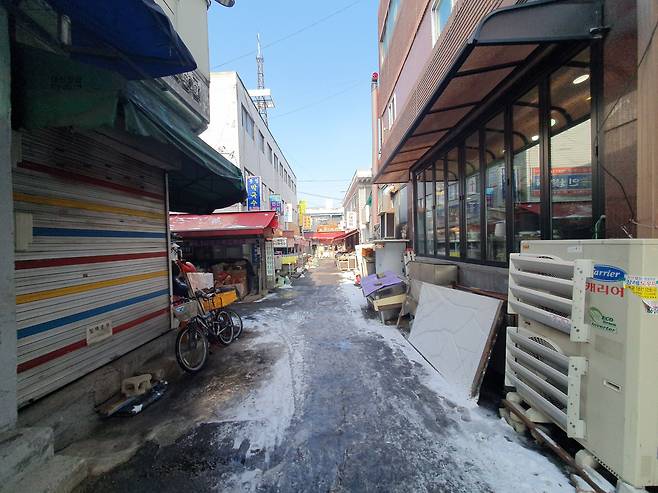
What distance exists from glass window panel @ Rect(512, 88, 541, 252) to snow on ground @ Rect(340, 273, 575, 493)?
232 centimetres

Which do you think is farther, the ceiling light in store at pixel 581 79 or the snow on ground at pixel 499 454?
the ceiling light in store at pixel 581 79

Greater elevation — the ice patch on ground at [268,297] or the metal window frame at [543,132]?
the metal window frame at [543,132]

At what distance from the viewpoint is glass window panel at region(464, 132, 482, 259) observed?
17.0 ft

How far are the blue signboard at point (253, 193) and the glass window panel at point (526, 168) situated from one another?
35.1 feet

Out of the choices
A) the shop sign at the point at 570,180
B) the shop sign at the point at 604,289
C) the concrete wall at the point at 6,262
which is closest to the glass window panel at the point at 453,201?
the shop sign at the point at 570,180

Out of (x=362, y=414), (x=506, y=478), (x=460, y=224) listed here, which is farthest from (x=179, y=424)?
(x=460, y=224)

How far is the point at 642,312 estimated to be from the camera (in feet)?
5.93

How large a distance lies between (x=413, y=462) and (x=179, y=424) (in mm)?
2429

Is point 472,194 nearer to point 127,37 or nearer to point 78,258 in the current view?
point 127,37

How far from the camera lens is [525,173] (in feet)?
13.2

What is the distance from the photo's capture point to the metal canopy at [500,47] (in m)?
2.83

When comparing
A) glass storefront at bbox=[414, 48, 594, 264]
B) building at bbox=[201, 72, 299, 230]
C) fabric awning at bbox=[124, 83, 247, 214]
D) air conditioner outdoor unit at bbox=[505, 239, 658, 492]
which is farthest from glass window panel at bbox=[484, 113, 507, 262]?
building at bbox=[201, 72, 299, 230]

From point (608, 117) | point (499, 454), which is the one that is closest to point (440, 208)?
point (608, 117)

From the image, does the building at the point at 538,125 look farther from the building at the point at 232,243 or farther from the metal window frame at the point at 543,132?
the building at the point at 232,243
